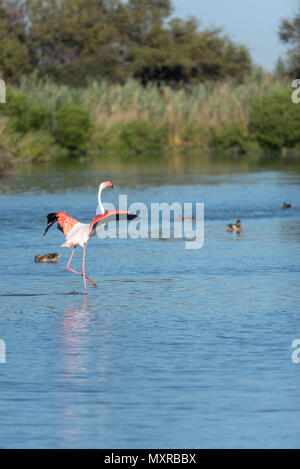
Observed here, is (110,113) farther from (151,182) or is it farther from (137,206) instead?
(137,206)

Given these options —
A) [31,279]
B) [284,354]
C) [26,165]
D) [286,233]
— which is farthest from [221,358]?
[26,165]

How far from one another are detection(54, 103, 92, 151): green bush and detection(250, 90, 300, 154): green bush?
677 cm

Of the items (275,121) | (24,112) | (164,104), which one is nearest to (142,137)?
(164,104)

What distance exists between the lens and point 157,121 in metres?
45.0

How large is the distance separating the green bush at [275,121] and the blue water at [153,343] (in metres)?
25.1

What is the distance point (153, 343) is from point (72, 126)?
33.1m

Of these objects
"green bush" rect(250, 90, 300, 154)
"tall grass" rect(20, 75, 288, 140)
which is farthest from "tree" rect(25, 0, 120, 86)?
"green bush" rect(250, 90, 300, 154)

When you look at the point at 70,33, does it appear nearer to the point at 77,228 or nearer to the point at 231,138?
the point at 231,138

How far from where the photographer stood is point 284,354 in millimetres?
7992

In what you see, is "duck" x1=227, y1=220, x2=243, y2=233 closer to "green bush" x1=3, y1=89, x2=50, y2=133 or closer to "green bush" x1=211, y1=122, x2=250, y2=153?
"green bush" x1=3, y1=89, x2=50, y2=133

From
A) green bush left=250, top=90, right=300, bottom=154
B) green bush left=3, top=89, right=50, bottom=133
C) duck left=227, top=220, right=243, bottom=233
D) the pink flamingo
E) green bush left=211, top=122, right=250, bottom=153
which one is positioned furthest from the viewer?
green bush left=211, top=122, right=250, bottom=153

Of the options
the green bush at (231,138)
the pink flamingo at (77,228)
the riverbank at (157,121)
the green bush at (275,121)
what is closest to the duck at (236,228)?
the pink flamingo at (77,228)

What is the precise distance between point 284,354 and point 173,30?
6367 centimetres

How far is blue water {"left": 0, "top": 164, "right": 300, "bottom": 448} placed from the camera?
6340 mm
